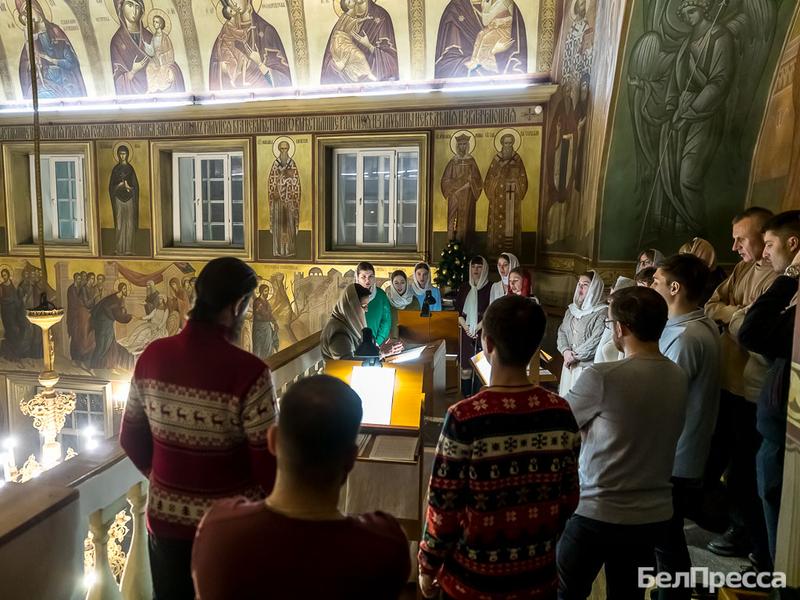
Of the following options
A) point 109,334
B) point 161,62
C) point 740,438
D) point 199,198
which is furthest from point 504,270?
point 109,334

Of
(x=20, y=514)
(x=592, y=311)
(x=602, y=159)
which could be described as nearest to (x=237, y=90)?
(x=602, y=159)

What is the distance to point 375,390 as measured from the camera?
2799 millimetres

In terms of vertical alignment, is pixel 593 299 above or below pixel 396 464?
above

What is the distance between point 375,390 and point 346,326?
1.23 meters

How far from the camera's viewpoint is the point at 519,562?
1.59m

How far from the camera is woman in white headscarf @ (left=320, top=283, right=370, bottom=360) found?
3.90 meters

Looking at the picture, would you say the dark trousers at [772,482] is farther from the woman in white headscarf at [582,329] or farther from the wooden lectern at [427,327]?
the wooden lectern at [427,327]

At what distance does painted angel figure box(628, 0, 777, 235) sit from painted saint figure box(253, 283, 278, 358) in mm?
6819

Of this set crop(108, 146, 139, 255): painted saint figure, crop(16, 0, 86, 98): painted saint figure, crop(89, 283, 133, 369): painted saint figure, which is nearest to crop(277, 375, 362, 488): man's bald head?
crop(108, 146, 139, 255): painted saint figure

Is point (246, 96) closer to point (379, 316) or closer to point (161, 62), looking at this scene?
point (161, 62)

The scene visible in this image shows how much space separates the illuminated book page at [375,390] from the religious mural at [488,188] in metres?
6.73

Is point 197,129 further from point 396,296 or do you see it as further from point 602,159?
point 602,159

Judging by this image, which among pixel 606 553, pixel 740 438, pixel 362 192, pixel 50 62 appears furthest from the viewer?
pixel 50 62

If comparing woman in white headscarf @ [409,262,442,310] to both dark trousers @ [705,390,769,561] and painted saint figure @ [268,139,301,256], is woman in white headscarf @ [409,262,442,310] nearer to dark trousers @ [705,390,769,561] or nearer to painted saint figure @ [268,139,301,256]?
painted saint figure @ [268,139,301,256]
